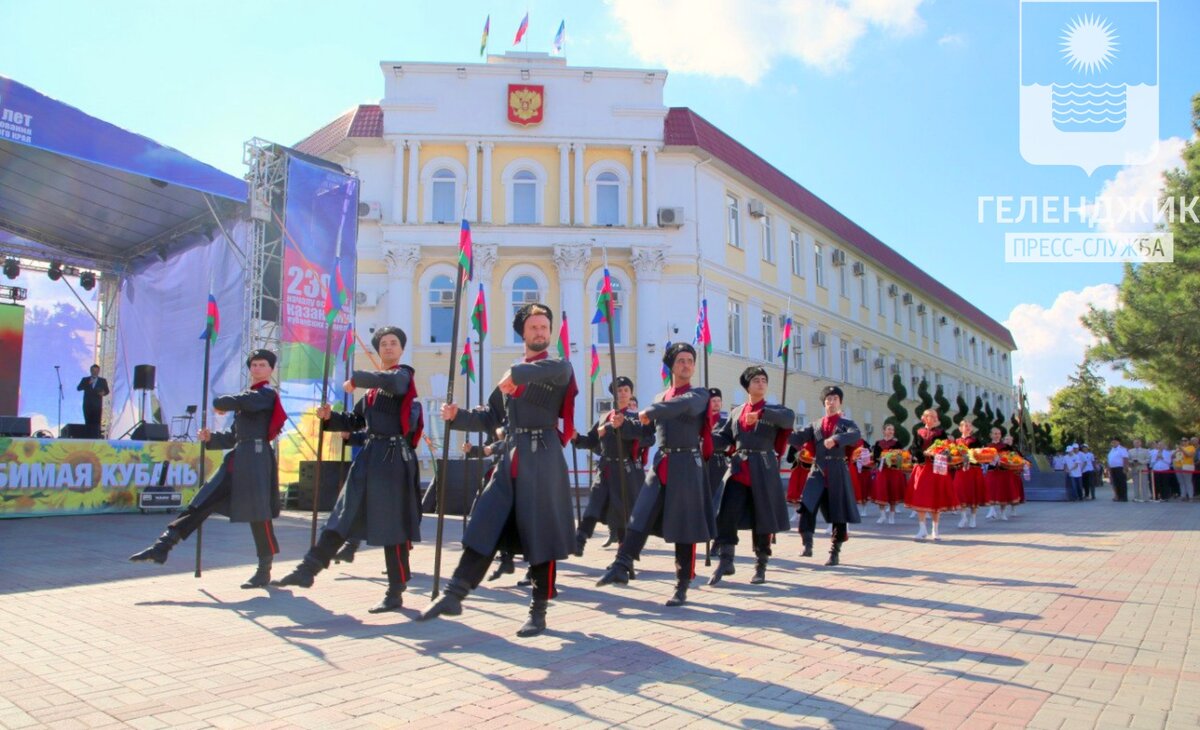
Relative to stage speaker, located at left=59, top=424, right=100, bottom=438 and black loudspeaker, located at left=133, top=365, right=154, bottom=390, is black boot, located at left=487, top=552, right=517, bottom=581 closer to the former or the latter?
stage speaker, located at left=59, top=424, right=100, bottom=438

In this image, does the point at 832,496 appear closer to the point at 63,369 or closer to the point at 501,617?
the point at 501,617

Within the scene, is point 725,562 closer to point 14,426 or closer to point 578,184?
point 14,426

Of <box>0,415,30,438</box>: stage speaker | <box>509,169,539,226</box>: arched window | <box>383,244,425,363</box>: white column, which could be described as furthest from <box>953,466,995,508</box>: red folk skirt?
<box>383,244,425,363</box>: white column

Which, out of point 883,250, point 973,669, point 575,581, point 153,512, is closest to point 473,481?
point 153,512

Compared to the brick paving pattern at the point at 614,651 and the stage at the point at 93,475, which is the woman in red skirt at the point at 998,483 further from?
the stage at the point at 93,475

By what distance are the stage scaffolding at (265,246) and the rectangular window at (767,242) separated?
19.5 meters

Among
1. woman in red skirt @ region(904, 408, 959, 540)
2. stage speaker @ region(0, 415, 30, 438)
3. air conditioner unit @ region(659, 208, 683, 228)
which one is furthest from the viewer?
air conditioner unit @ region(659, 208, 683, 228)

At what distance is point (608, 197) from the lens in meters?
28.7

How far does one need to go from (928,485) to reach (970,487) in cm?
313

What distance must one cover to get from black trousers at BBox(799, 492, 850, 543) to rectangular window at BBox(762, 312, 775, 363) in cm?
2233

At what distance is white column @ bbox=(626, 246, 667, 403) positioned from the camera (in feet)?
91.5

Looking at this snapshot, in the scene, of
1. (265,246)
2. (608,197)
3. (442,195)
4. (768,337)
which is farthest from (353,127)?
(768,337)

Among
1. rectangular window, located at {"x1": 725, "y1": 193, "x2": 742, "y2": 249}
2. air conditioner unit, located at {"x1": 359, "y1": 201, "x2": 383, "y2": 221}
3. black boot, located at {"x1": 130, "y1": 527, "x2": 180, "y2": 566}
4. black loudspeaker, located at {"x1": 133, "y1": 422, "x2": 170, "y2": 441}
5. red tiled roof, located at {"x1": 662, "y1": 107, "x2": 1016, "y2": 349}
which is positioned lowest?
black boot, located at {"x1": 130, "y1": 527, "x2": 180, "y2": 566}

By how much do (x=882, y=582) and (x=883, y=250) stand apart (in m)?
39.1
